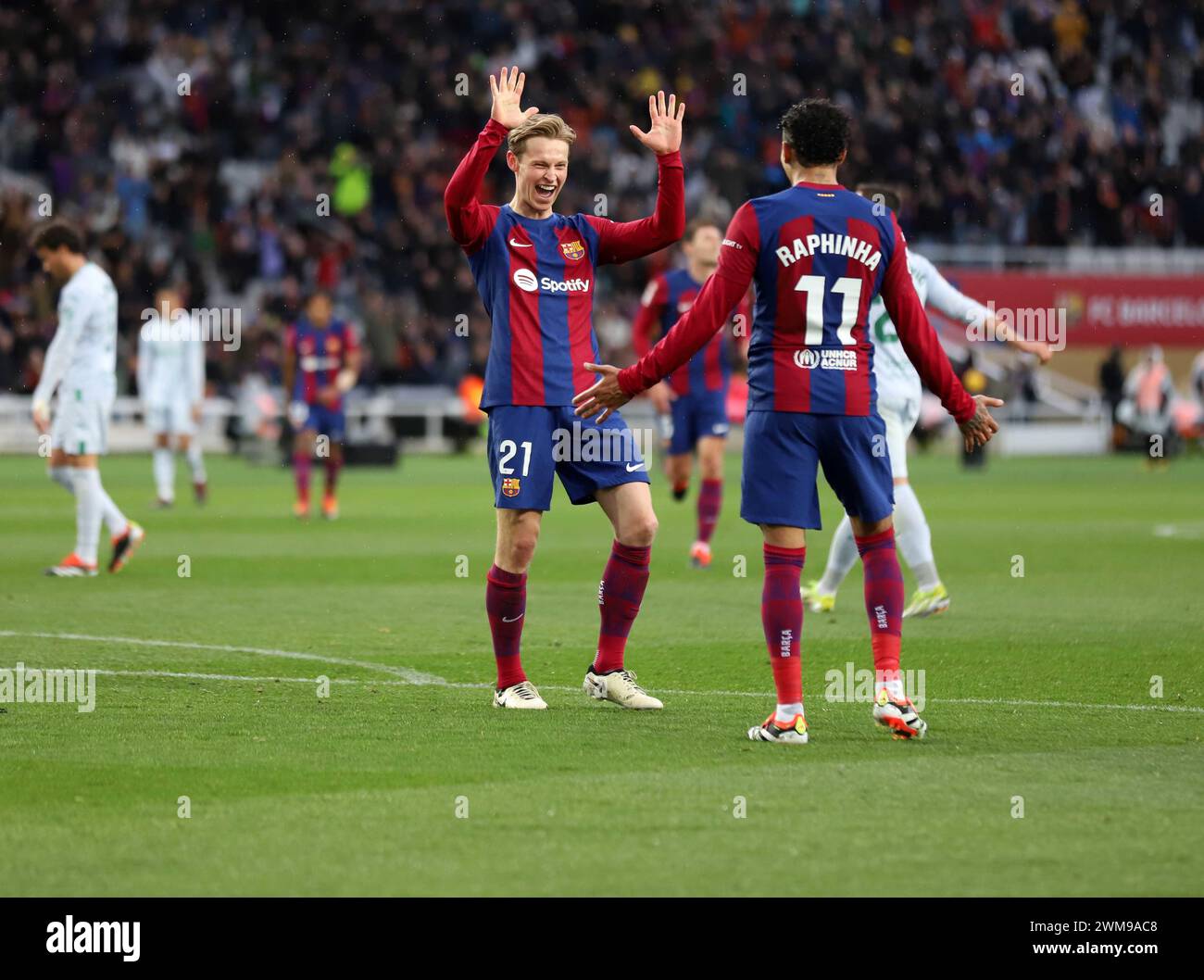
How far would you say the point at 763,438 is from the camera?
732 centimetres

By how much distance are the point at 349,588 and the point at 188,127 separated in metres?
22.7

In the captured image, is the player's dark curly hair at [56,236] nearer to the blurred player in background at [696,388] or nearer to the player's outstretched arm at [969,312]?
the blurred player in background at [696,388]

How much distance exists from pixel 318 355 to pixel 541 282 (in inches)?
521

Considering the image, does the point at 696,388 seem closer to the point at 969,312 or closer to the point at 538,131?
the point at 969,312

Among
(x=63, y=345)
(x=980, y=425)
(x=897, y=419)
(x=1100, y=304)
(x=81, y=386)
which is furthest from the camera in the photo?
(x=1100, y=304)

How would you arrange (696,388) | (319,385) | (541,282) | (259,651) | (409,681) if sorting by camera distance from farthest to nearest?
1. (319,385)
2. (696,388)
3. (259,651)
4. (409,681)
5. (541,282)

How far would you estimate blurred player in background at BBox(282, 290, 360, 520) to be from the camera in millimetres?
20672

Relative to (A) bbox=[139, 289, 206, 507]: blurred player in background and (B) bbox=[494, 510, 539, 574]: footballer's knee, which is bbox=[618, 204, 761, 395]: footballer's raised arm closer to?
(B) bbox=[494, 510, 539, 574]: footballer's knee

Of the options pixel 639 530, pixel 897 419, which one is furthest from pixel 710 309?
pixel 897 419

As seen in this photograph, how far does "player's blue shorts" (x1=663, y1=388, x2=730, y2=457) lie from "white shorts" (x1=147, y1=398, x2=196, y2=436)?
7.83 metres

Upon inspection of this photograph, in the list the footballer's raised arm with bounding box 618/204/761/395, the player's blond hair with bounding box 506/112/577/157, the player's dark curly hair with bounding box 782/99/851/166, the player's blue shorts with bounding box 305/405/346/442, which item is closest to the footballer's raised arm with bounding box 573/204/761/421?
the footballer's raised arm with bounding box 618/204/761/395

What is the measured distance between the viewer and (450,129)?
35.8 metres
